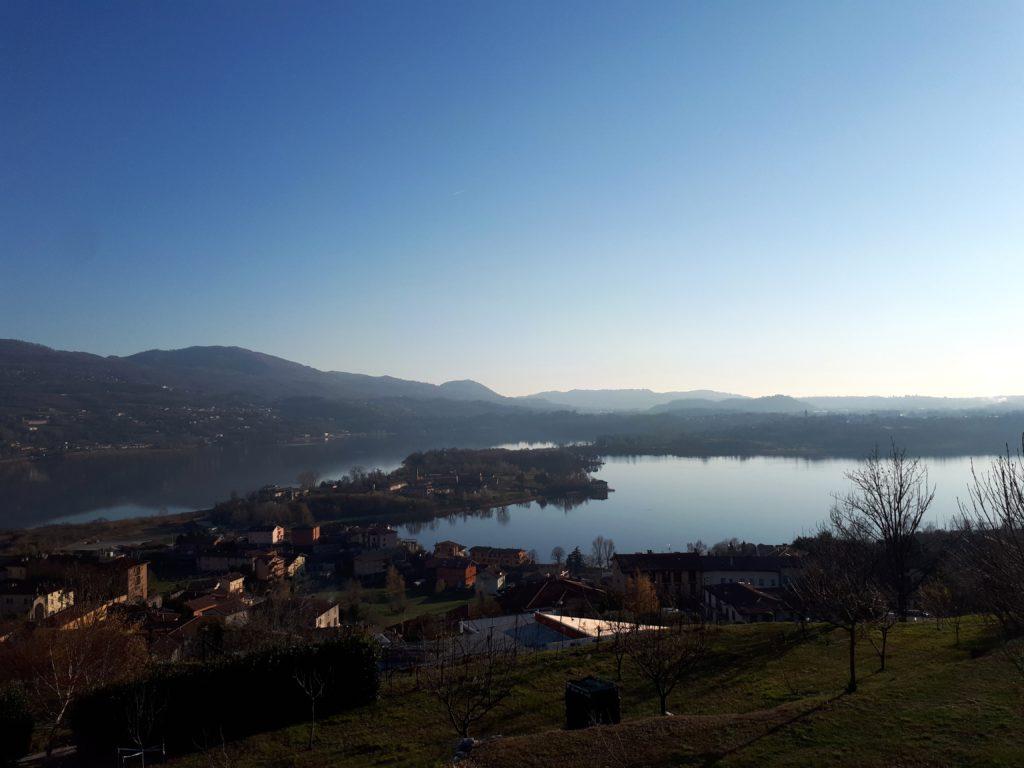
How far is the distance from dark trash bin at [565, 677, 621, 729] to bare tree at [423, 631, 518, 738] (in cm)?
57

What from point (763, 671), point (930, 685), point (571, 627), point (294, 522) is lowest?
point (294, 522)

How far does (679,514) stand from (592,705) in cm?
2944

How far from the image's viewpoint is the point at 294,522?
3309cm

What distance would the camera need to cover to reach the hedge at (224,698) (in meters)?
5.32

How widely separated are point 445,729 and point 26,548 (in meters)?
25.0

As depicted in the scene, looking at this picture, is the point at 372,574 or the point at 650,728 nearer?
the point at 650,728

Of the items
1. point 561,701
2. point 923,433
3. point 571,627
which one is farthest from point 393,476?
point 923,433

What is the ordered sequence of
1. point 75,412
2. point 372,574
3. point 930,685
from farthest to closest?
1. point 75,412
2. point 372,574
3. point 930,685

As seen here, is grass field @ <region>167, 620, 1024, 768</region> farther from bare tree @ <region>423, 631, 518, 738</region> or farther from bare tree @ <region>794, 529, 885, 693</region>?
bare tree @ <region>794, 529, 885, 693</region>

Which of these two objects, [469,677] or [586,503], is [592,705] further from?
[586,503]

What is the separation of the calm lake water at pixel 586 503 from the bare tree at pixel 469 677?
18.4 metres

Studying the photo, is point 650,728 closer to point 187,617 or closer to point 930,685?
point 930,685

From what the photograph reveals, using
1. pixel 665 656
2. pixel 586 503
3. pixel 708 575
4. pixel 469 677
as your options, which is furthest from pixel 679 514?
pixel 665 656

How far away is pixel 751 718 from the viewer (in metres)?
4.02
